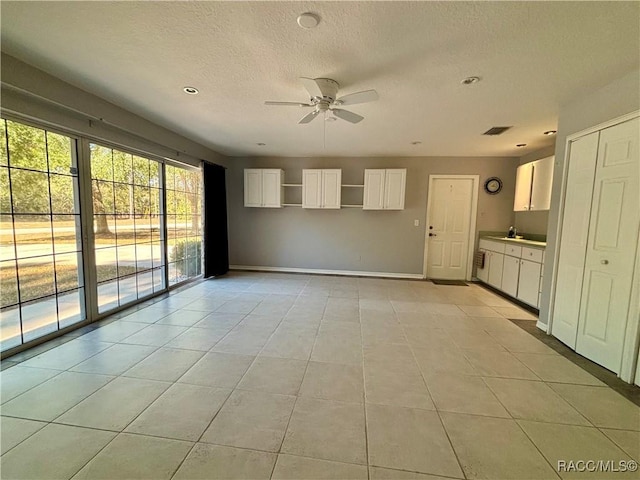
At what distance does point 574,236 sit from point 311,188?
3992 mm

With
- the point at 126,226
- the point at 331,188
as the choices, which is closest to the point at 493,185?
the point at 331,188

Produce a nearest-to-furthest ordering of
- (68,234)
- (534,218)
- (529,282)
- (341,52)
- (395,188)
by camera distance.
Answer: (341,52) < (68,234) < (529,282) < (534,218) < (395,188)

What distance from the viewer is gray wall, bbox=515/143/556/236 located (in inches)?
166

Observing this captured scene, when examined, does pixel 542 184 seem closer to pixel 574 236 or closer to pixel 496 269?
pixel 496 269

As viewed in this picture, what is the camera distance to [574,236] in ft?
8.58

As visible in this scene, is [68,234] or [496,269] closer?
[68,234]

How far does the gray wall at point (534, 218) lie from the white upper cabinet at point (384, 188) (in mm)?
2182

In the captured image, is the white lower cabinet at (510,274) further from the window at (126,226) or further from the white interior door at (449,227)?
the window at (126,226)

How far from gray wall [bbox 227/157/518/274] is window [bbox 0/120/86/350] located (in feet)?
10.5

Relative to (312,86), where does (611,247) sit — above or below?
below

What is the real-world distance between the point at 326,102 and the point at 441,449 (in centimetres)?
273

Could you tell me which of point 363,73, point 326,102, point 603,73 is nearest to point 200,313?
point 326,102

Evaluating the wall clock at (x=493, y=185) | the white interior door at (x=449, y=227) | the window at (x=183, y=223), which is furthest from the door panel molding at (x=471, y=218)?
the window at (x=183, y=223)

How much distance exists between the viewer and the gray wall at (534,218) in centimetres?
422
